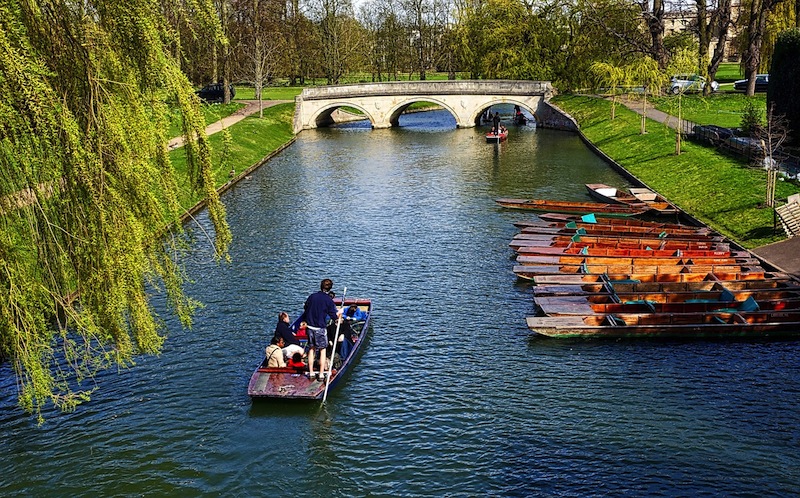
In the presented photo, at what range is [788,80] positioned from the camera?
134ft

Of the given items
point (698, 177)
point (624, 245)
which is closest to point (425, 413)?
point (624, 245)

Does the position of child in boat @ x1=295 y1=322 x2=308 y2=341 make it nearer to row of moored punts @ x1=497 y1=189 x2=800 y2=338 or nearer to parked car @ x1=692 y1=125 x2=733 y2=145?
row of moored punts @ x1=497 y1=189 x2=800 y2=338

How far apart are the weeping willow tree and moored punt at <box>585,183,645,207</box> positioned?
27768 mm

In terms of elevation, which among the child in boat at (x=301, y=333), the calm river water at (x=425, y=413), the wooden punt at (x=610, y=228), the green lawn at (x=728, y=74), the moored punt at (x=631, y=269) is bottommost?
the calm river water at (x=425, y=413)

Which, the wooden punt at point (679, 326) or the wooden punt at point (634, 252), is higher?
the wooden punt at point (634, 252)

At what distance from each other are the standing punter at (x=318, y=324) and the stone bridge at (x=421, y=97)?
183ft

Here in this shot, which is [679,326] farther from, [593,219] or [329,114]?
[329,114]

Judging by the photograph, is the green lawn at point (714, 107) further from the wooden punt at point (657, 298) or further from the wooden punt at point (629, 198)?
the wooden punt at point (657, 298)

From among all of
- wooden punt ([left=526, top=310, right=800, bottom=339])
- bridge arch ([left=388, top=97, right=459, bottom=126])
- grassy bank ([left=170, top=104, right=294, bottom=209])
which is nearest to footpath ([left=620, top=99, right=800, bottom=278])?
wooden punt ([left=526, top=310, right=800, bottom=339])

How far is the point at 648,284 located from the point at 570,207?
1364cm

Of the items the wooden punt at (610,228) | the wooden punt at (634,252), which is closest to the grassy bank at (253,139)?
the wooden punt at (610,228)

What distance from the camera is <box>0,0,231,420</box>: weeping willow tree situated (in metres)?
12.9

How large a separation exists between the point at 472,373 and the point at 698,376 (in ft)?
18.9

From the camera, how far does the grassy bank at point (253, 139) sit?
47819 mm
